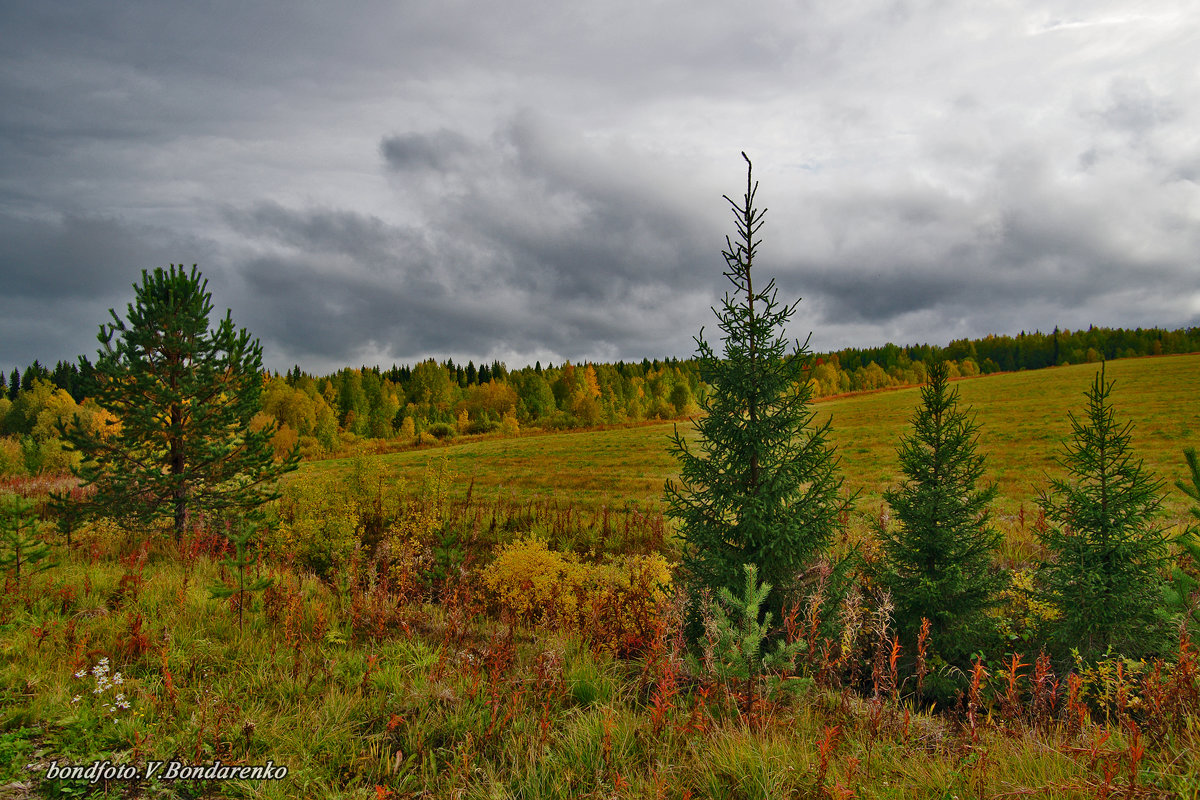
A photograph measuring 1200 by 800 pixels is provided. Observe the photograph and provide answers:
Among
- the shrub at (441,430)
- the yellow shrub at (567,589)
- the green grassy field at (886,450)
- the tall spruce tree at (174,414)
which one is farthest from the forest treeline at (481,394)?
the yellow shrub at (567,589)

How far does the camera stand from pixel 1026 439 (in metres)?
32.5

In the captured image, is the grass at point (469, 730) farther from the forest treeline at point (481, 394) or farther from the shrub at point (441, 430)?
the shrub at point (441, 430)

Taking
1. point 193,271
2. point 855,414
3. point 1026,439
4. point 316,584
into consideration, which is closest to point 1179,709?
point 316,584

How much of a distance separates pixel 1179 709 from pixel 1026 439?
117 ft

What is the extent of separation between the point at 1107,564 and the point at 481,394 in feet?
279

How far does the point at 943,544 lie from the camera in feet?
23.8

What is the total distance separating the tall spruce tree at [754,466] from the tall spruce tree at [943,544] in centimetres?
135

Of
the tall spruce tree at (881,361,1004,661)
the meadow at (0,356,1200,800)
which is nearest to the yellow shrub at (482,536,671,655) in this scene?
the meadow at (0,356,1200,800)

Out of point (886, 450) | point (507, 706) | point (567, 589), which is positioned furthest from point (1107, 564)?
point (886, 450)

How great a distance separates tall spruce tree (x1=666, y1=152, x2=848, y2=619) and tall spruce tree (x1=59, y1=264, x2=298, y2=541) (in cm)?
977

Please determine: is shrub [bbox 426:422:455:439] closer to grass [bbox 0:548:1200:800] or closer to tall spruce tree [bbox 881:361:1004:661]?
grass [bbox 0:548:1200:800]

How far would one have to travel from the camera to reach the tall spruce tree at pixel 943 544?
7129 mm

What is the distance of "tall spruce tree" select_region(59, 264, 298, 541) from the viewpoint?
35.0 ft

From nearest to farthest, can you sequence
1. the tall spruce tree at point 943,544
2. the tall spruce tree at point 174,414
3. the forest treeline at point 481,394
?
the tall spruce tree at point 943,544 < the tall spruce tree at point 174,414 < the forest treeline at point 481,394
